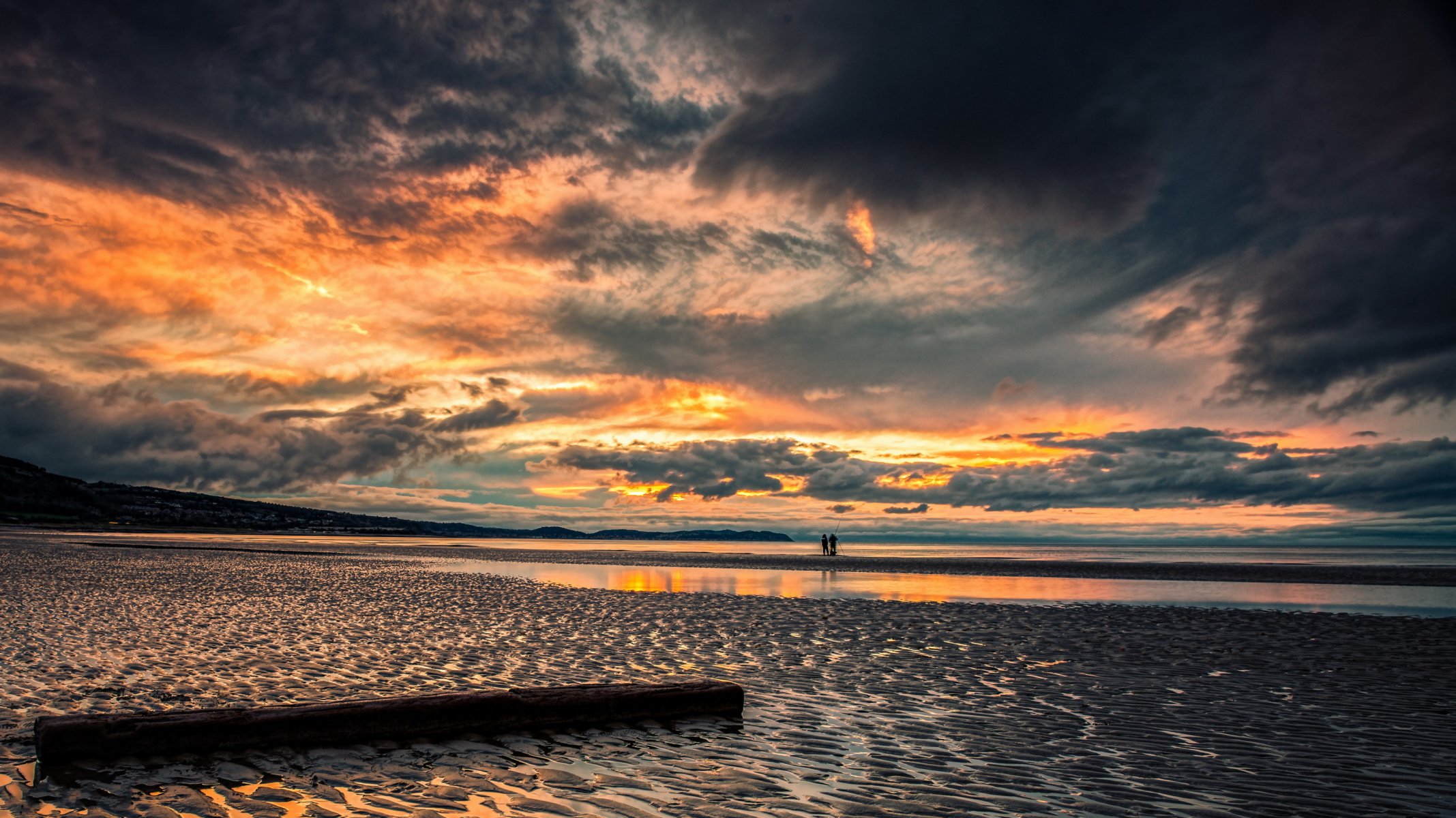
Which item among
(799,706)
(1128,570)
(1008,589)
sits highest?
(1128,570)

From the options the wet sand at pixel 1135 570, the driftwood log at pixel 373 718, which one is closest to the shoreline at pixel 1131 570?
the wet sand at pixel 1135 570

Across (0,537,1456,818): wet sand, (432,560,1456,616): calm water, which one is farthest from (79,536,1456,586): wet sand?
(0,537,1456,818): wet sand

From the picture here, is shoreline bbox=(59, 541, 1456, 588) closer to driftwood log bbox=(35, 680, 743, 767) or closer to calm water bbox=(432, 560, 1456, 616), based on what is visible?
calm water bbox=(432, 560, 1456, 616)

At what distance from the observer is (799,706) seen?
1154 centimetres

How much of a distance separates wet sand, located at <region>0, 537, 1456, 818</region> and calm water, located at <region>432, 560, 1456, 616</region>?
21.8 ft

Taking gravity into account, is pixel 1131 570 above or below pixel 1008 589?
above

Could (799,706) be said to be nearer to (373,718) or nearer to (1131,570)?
(373,718)

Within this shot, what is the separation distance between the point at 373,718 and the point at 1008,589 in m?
36.0

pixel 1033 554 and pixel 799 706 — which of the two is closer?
pixel 799 706

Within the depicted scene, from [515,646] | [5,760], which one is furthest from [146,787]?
[515,646]

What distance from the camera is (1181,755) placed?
9031mm

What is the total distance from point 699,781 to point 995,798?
8.96 feet

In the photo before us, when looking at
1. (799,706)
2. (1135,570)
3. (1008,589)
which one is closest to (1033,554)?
(1135,570)

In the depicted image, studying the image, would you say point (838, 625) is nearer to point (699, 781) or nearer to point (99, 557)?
point (699, 781)
